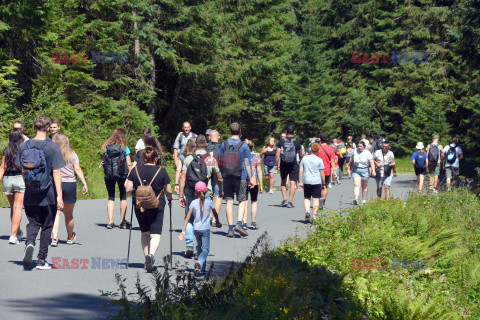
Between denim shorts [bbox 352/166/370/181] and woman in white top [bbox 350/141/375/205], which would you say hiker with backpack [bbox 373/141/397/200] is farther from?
denim shorts [bbox 352/166/370/181]

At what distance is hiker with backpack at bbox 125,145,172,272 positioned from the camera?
363 inches

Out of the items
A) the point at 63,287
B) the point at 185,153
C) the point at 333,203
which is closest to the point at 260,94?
the point at 333,203

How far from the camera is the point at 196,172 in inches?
439

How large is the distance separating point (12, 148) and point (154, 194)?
3.31 metres

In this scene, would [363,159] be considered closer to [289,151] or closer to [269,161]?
[289,151]

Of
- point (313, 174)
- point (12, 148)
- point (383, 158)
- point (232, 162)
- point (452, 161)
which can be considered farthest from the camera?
point (452, 161)

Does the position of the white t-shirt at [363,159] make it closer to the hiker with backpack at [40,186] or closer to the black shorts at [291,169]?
the black shorts at [291,169]

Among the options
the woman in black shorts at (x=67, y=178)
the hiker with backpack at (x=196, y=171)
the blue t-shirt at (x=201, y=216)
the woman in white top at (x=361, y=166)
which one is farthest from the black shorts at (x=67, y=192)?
the woman in white top at (x=361, y=166)

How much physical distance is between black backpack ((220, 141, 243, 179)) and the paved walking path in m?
1.20

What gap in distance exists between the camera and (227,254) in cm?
1106

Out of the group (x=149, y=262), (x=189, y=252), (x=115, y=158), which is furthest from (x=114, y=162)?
(x=149, y=262)

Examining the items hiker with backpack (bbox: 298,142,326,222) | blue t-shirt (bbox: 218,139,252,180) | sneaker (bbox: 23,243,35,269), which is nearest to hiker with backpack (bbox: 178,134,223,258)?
blue t-shirt (bbox: 218,139,252,180)

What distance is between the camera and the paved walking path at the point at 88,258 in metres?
7.49

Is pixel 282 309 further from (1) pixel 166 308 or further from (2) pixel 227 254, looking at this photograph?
(2) pixel 227 254
